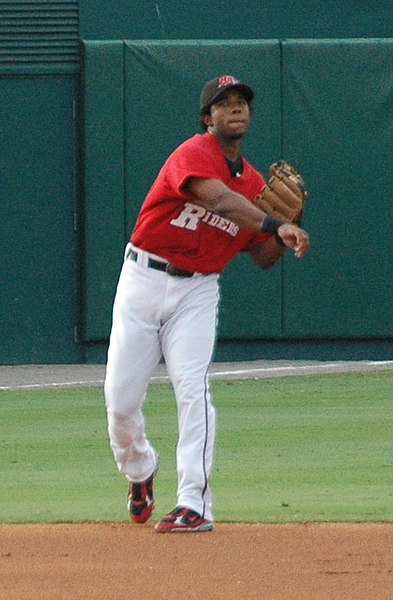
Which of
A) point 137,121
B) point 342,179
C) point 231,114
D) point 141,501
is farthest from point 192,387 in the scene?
point 342,179

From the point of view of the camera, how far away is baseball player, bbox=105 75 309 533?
6.49 meters

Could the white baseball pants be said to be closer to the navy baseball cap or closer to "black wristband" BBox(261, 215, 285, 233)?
"black wristband" BBox(261, 215, 285, 233)

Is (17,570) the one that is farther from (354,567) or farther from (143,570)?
(354,567)

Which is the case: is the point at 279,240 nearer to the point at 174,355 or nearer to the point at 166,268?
the point at 166,268

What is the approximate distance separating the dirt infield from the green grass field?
1.30ft

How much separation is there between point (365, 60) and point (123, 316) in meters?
9.04

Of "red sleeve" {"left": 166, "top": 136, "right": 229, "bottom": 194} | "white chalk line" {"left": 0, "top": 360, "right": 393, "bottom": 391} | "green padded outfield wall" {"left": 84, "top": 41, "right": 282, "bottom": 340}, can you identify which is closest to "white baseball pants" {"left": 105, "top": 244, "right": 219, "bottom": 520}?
"red sleeve" {"left": 166, "top": 136, "right": 229, "bottom": 194}

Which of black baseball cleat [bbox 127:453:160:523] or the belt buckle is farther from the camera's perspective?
black baseball cleat [bbox 127:453:160:523]

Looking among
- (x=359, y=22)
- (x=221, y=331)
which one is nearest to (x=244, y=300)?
(x=221, y=331)

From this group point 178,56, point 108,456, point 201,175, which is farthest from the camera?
point 178,56

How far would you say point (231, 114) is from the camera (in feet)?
21.4

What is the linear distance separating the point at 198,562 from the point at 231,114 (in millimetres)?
1833

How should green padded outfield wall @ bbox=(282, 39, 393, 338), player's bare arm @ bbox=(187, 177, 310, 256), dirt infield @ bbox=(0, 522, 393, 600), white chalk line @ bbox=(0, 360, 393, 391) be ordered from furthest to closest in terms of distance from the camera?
green padded outfield wall @ bbox=(282, 39, 393, 338) → white chalk line @ bbox=(0, 360, 393, 391) → player's bare arm @ bbox=(187, 177, 310, 256) → dirt infield @ bbox=(0, 522, 393, 600)

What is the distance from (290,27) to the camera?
15.5m
